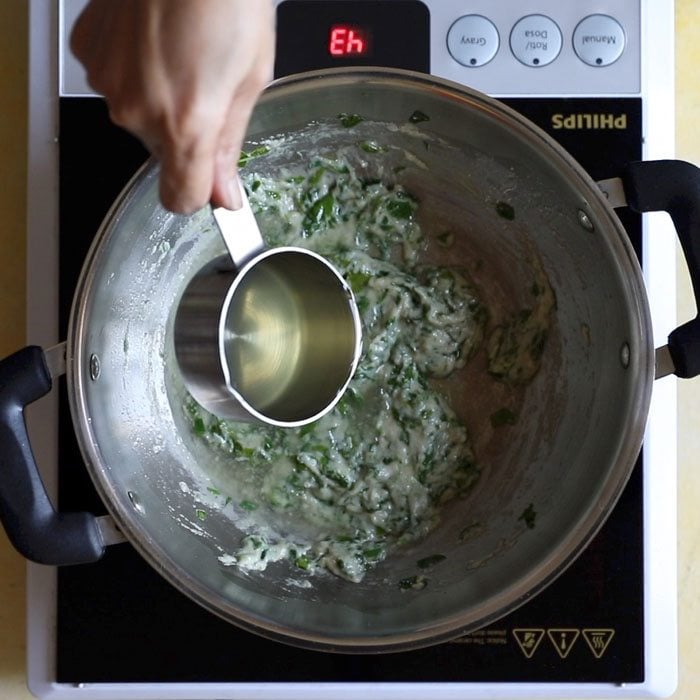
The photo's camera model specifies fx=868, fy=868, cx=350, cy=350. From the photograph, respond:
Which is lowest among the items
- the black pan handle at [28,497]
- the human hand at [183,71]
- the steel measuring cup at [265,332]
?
the black pan handle at [28,497]

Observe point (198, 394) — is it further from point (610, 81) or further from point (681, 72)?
point (681, 72)

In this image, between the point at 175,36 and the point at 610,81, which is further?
the point at 610,81

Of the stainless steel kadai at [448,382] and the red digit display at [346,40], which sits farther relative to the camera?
the red digit display at [346,40]

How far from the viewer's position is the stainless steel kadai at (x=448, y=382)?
72 cm

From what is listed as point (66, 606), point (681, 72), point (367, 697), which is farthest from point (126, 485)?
point (681, 72)

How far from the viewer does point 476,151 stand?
84 cm

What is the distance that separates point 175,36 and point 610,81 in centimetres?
54

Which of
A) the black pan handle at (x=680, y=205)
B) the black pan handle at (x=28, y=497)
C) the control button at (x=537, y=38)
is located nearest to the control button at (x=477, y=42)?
the control button at (x=537, y=38)

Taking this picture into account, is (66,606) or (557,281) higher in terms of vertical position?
(557,281)

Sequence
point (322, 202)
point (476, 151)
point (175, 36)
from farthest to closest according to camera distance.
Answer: point (322, 202), point (476, 151), point (175, 36)

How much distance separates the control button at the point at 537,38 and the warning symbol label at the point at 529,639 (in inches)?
22.5

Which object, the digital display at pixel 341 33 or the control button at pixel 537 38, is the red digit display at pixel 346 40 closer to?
the digital display at pixel 341 33

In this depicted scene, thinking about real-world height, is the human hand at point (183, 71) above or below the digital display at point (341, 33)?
below

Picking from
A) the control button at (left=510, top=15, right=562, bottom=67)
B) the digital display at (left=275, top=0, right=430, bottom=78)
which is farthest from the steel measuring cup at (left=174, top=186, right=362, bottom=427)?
the control button at (left=510, top=15, right=562, bottom=67)
